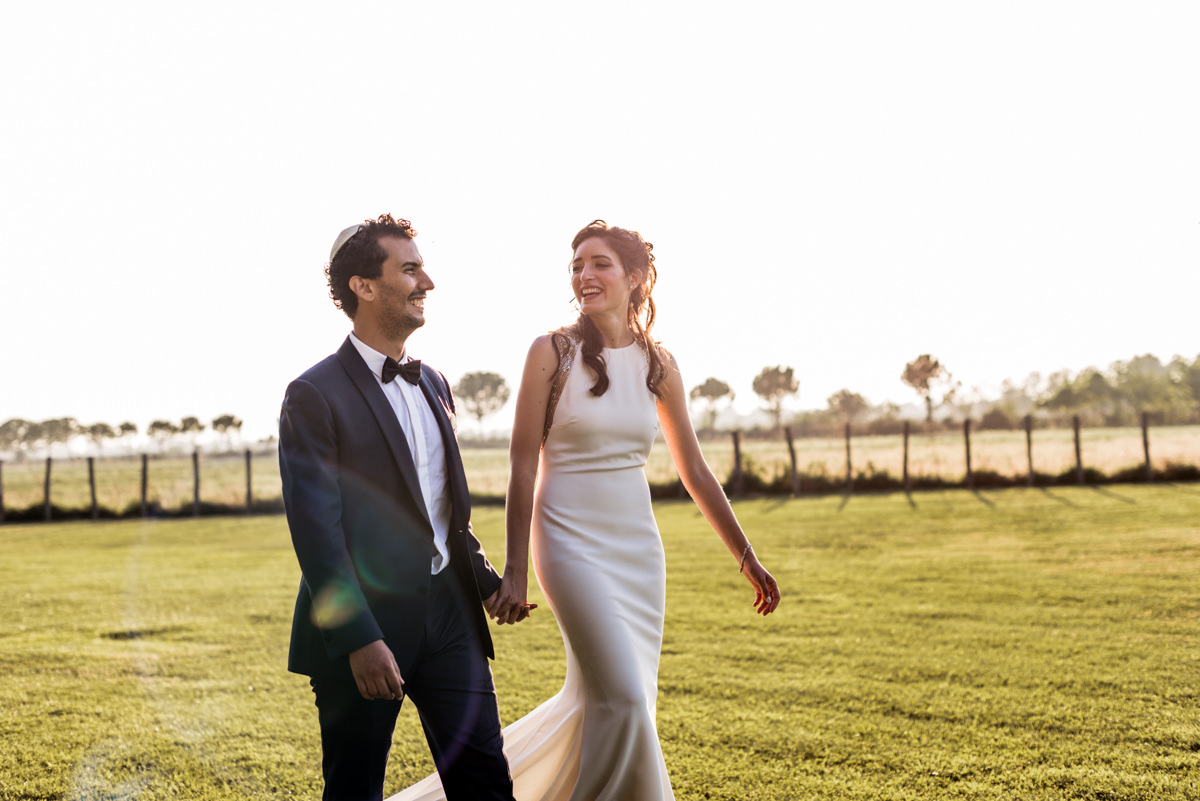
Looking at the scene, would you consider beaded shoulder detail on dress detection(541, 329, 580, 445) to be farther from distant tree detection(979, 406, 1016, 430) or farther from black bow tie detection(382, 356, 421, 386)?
distant tree detection(979, 406, 1016, 430)

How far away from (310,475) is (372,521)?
26cm

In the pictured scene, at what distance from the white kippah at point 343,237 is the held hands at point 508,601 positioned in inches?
51.3

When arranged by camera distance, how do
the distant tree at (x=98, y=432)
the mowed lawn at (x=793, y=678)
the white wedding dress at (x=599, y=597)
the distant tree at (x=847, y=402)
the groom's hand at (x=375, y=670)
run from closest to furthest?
1. the groom's hand at (x=375, y=670)
2. the white wedding dress at (x=599, y=597)
3. the mowed lawn at (x=793, y=678)
4. the distant tree at (x=847, y=402)
5. the distant tree at (x=98, y=432)

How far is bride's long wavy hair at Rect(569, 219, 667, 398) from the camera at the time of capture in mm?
3453

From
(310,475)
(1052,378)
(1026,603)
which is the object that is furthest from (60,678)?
(1052,378)

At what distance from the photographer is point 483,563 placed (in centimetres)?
309

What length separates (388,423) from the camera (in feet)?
8.94

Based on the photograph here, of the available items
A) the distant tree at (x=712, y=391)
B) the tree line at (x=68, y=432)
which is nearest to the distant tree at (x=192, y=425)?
the tree line at (x=68, y=432)

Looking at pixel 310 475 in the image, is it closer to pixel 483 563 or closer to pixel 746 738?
pixel 483 563

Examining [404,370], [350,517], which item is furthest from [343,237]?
[350,517]

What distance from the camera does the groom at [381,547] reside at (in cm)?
249

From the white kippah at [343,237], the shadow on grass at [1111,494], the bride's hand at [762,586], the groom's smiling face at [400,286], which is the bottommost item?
the shadow on grass at [1111,494]

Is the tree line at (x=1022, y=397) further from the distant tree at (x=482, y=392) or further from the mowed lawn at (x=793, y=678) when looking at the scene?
the mowed lawn at (x=793, y=678)

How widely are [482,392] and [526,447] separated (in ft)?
480
